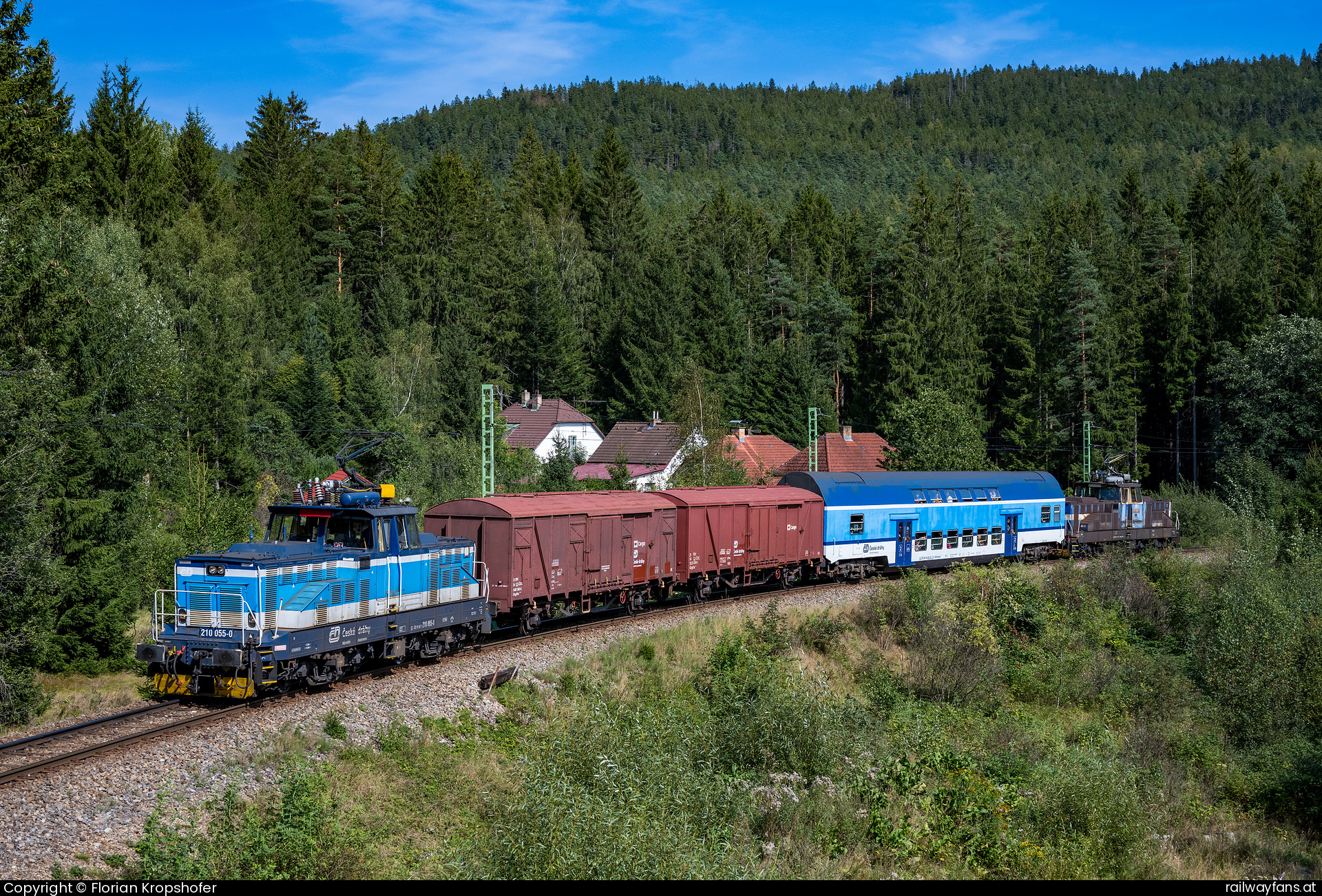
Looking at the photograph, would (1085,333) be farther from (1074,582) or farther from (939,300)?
(1074,582)

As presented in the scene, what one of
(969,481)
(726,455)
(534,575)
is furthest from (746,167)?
(534,575)

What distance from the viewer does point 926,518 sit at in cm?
3691

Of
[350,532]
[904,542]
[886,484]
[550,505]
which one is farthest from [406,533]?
[904,542]

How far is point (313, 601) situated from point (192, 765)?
4.43m

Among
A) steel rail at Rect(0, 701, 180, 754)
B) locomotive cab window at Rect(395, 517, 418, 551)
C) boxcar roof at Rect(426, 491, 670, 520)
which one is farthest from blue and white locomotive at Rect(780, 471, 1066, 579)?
steel rail at Rect(0, 701, 180, 754)

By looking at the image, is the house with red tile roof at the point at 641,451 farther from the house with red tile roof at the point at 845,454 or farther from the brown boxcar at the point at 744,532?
the brown boxcar at the point at 744,532

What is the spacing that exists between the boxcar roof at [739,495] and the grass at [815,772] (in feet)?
14.4

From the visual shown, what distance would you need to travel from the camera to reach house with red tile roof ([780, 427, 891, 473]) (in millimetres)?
67125

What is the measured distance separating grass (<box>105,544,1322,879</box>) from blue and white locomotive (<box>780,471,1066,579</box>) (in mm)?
5734

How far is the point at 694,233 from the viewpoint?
9788 centimetres

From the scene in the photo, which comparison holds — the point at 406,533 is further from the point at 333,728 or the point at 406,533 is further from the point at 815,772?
the point at 815,772

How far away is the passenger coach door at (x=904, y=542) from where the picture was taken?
118ft

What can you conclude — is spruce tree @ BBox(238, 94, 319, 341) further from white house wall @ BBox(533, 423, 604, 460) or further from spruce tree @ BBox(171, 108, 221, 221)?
white house wall @ BBox(533, 423, 604, 460)

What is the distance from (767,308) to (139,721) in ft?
265
